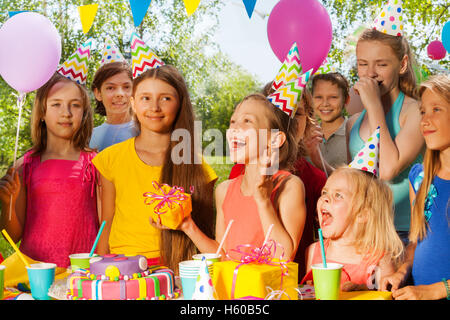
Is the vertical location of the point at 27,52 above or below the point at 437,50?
below

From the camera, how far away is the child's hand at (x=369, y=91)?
3.01 meters

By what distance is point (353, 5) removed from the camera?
19.1 feet

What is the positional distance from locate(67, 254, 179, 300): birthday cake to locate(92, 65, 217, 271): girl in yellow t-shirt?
85cm

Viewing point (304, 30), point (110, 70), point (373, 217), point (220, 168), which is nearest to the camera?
point (373, 217)

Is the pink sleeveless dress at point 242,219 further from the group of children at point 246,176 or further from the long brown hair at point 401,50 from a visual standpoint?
the long brown hair at point 401,50

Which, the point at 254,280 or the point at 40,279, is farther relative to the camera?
the point at 40,279

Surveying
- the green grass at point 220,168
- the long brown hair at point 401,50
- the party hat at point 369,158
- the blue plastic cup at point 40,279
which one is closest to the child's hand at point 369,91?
the long brown hair at point 401,50

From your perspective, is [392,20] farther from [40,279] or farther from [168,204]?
[40,279]

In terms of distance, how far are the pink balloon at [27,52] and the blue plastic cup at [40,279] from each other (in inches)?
53.8

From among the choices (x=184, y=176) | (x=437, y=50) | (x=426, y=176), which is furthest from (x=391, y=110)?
(x=437, y=50)

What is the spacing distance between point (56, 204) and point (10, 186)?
0.93ft

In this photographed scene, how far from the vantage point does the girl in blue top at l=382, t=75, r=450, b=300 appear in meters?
2.49

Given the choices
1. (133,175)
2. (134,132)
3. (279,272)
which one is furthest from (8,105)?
(279,272)

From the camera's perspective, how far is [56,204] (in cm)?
303
